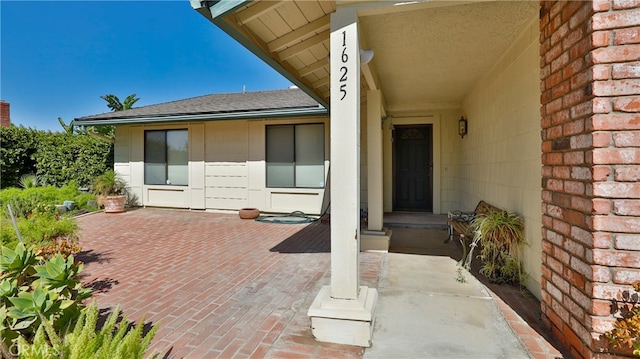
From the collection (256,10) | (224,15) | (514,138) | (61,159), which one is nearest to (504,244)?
(514,138)

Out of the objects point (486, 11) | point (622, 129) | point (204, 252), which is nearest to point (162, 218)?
point (204, 252)

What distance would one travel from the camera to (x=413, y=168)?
26.4 ft

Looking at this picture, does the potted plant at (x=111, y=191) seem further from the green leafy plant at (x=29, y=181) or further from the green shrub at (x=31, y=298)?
the green shrub at (x=31, y=298)

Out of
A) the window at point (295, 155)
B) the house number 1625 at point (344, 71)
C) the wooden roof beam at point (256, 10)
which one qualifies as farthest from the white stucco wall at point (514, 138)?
the window at point (295, 155)

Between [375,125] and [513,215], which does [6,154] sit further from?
[513,215]

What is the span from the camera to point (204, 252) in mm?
4926

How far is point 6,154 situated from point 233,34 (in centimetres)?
1188

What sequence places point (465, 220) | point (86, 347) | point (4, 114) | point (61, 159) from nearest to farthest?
point (86, 347), point (465, 220), point (61, 159), point (4, 114)

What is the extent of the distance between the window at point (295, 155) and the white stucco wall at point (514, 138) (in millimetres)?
3977

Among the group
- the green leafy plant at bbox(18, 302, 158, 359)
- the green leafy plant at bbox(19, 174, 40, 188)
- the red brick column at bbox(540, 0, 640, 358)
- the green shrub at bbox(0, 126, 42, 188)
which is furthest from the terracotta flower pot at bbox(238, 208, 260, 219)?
the green shrub at bbox(0, 126, 42, 188)

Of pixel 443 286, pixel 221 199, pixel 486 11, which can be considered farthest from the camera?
pixel 221 199

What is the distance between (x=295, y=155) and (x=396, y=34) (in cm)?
538

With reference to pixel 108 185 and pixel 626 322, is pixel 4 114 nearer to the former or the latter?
pixel 108 185

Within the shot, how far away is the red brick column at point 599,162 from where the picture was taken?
1.76 meters
